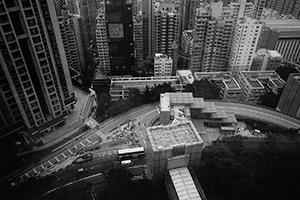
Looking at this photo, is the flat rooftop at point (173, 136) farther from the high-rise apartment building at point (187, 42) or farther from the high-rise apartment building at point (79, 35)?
the high-rise apartment building at point (79, 35)

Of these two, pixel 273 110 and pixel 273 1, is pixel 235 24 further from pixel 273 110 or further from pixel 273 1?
pixel 273 1

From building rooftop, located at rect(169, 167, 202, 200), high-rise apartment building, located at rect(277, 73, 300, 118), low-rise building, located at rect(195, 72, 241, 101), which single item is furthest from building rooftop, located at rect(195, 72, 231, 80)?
building rooftop, located at rect(169, 167, 202, 200)

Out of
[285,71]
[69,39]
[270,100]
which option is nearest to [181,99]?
[270,100]

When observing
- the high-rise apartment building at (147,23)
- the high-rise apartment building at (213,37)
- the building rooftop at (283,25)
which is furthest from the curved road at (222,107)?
the building rooftop at (283,25)

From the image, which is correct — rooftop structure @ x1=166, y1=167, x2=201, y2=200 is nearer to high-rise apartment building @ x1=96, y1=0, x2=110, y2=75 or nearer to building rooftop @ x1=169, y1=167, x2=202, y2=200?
building rooftop @ x1=169, y1=167, x2=202, y2=200

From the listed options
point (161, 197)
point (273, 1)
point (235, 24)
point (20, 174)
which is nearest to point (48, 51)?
point (20, 174)
